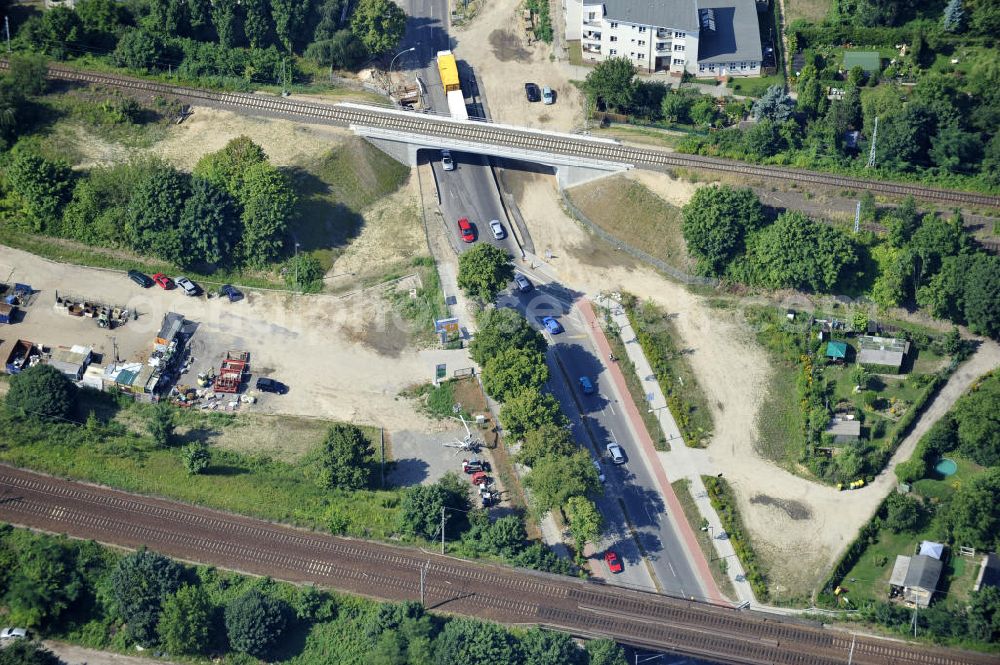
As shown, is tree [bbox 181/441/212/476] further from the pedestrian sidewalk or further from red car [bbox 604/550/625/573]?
the pedestrian sidewalk

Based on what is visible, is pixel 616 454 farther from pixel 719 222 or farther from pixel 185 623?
pixel 185 623

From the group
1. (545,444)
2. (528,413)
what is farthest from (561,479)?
(528,413)

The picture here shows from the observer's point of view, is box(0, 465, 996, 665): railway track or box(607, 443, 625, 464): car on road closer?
box(0, 465, 996, 665): railway track

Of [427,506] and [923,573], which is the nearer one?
[923,573]

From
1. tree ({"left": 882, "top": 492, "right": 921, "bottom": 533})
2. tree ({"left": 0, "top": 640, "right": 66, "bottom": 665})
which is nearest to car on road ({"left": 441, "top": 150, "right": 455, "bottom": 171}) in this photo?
tree ({"left": 882, "top": 492, "right": 921, "bottom": 533})

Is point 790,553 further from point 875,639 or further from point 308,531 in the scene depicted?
point 308,531

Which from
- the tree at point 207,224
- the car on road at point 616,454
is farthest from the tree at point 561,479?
the tree at point 207,224

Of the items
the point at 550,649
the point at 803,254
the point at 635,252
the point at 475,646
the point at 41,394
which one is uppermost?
the point at 803,254
